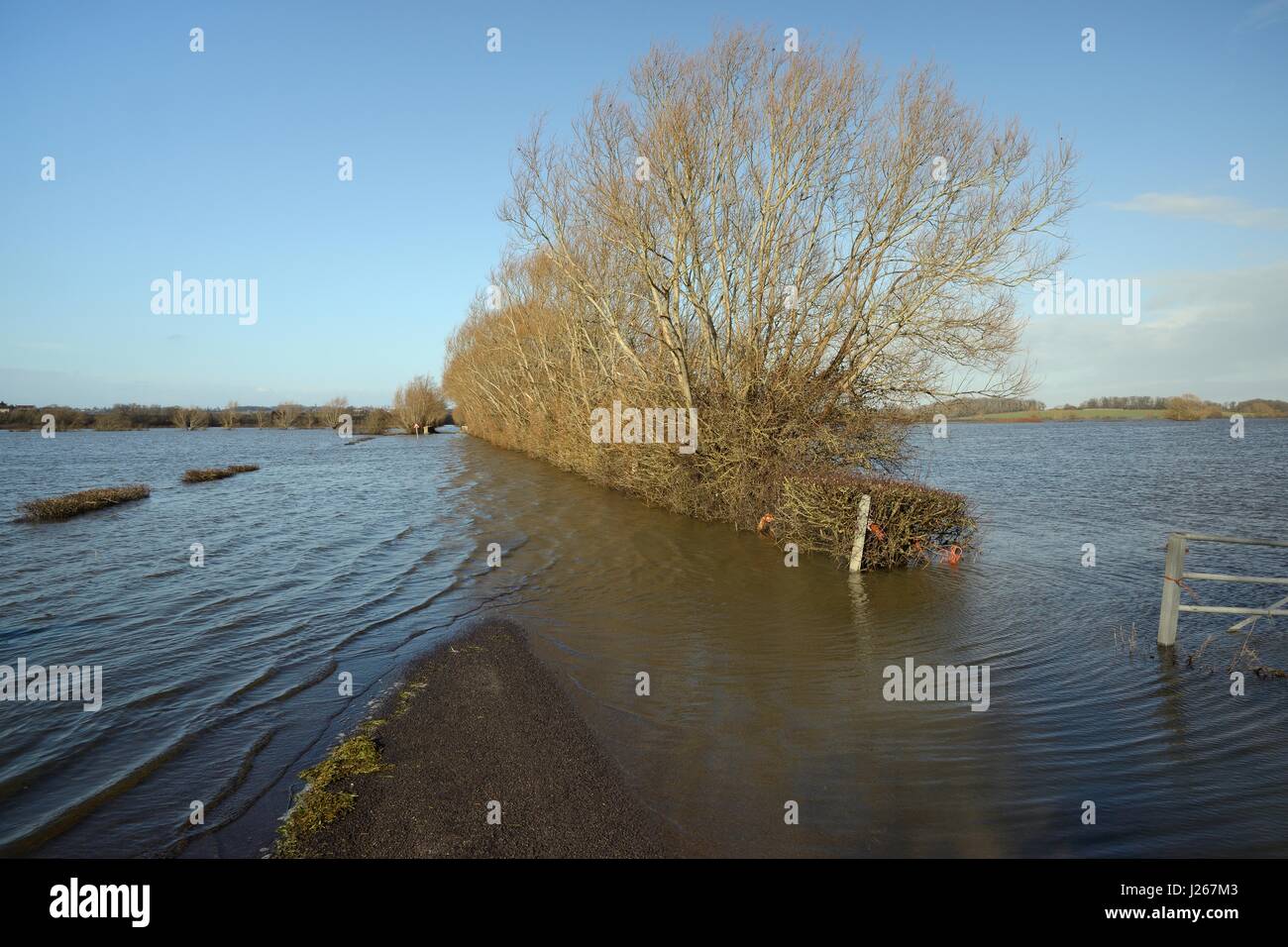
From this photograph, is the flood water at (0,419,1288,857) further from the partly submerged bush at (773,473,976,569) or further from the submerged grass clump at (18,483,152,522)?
the submerged grass clump at (18,483,152,522)

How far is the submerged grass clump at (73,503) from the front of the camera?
1912 centimetres

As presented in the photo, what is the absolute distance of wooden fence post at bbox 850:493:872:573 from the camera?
11.7 m

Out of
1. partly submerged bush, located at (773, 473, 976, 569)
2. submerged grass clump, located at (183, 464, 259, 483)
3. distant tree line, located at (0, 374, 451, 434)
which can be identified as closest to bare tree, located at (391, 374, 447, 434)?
distant tree line, located at (0, 374, 451, 434)

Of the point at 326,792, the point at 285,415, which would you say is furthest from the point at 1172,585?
the point at 285,415

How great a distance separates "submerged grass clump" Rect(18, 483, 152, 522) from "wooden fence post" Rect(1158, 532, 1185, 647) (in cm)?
2504

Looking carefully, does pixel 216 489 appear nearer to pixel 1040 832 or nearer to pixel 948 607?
pixel 948 607

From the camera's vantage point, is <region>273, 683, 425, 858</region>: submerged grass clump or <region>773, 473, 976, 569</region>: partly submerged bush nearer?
<region>273, 683, 425, 858</region>: submerged grass clump

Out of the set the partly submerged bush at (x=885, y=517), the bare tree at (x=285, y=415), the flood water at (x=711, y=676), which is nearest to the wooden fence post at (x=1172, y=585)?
the flood water at (x=711, y=676)

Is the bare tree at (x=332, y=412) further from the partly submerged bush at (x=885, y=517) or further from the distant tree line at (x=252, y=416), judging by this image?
the partly submerged bush at (x=885, y=517)

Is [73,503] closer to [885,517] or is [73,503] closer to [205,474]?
[205,474]

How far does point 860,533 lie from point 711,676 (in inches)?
215

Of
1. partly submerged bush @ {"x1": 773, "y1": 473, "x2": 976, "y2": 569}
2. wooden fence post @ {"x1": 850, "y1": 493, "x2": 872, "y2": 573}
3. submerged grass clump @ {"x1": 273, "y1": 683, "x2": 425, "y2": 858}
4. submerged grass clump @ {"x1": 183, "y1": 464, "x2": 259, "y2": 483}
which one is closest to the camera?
submerged grass clump @ {"x1": 273, "y1": 683, "x2": 425, "y2": 858}

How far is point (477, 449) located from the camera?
53.0 metres

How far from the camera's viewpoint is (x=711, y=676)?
741cm
